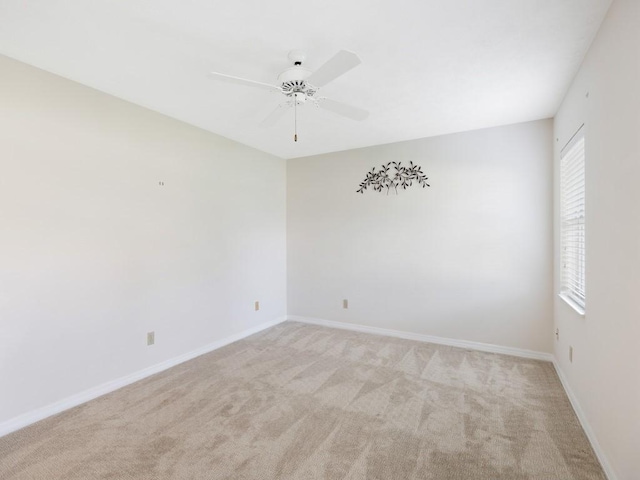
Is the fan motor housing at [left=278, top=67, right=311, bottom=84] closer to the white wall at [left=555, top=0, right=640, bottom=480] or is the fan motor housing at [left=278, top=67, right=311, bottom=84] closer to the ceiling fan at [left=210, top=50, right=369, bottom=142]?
the ceiling fan at [left=210, top=50, right=369, bottom=142]

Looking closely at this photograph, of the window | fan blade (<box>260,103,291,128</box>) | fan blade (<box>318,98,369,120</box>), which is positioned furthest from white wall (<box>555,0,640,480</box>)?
fan blade (<box>260,103,291,128</box>)

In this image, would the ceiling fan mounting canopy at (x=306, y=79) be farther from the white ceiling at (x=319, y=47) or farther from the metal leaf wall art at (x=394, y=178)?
the metal leaf wall art at (x=394, y=178)

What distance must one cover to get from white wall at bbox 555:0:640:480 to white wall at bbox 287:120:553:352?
4.00ft

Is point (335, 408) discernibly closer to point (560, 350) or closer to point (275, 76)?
point (560, 350)

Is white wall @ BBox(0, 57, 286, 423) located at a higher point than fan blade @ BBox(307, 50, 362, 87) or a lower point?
lower

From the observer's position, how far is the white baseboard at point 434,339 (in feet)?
11.3

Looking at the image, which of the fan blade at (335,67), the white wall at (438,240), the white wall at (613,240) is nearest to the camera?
the white wall at (613,240)

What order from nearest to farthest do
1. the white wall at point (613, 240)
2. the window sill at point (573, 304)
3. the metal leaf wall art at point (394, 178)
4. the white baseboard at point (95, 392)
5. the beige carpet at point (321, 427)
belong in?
1. the white wall at point (613, 240)
2. the beige carpet at point (321, 427)
3. the white baseboard at point (95, 392)
4. the window sill at point (573, 304)
5. the metal leaf wall art at point (394, 178)

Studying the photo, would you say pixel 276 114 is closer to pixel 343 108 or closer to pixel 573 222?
pixel 343 108

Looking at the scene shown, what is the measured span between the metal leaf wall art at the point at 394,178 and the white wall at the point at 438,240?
82 millimetres

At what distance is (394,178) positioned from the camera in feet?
13.8

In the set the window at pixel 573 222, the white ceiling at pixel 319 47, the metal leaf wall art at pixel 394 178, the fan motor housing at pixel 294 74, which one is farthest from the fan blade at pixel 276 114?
the window at pixel 573 222

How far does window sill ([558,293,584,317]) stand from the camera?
2.34 meters

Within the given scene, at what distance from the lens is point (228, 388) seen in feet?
9.18
